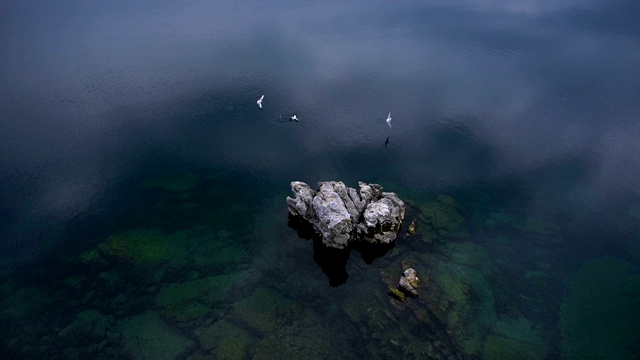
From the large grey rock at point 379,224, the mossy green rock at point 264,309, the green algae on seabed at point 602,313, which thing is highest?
the large grey rock at point 379,224

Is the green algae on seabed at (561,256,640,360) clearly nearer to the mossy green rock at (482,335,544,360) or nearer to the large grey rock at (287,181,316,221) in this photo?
the mossy green rock at (482,335,544,360)

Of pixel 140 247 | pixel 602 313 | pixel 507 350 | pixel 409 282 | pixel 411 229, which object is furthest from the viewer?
pixel 411 229

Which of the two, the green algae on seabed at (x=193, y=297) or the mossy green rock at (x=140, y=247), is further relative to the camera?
the mossy green rock at (x=140, y=247)

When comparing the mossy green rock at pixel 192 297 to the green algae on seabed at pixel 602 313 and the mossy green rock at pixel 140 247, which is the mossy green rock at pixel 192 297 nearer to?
the mossy green rock at pixel 140 247

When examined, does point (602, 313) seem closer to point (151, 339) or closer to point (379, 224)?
point (379, 224)

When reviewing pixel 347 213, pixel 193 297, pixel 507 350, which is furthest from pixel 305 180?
pixel 507 350

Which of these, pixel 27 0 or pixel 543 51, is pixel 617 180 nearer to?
pixel 543 51

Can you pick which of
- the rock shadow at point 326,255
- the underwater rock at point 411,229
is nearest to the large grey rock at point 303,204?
the rock shadow at point 326,255
